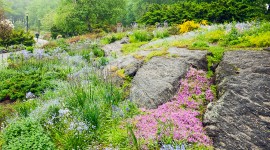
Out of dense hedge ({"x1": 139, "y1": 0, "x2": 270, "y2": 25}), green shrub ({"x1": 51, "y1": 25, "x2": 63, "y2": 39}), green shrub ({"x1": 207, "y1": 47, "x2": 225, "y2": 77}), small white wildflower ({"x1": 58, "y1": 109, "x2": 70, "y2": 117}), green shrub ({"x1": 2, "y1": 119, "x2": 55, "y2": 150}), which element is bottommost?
green shrub ({"x1": 51, "y1": 25, "x2": 63, "y2": 39})

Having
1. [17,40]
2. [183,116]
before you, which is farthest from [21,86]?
[17,40]

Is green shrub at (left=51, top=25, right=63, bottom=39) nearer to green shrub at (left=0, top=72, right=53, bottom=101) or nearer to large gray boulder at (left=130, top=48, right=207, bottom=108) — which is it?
green shrub at (left=0, top=72, right=53, bottom=101)

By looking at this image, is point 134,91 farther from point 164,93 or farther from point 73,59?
point 73,59

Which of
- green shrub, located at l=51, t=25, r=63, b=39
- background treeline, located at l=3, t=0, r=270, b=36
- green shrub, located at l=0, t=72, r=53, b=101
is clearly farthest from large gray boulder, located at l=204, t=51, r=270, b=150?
green shrub, located at l=51, t=25, r=63, b=39

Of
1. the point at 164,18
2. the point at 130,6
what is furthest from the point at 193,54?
the point at 130,6

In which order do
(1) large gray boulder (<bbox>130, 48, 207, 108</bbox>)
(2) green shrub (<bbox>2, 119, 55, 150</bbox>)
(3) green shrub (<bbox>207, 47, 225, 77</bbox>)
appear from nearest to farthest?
(2) green shrub (<bbox>2, 119, 55, 150</bbox>)
(1) large gray boulder (<bbox>130, 48, 207, 108</bbox>)
(3) green shrub (<bbox>207, 47, 225, 77</bbox>)

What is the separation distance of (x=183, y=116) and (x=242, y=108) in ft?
3.94

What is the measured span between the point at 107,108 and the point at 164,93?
1480 millimetres

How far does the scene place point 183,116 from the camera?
542 centimetres

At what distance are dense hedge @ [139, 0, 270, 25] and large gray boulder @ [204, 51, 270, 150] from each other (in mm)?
15198

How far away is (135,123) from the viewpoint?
207 inches

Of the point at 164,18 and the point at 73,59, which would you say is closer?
the point at 73,59

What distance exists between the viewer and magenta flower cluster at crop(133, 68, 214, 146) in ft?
15.5

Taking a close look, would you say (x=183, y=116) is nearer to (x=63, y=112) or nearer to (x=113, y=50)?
(x=63, y=112)
